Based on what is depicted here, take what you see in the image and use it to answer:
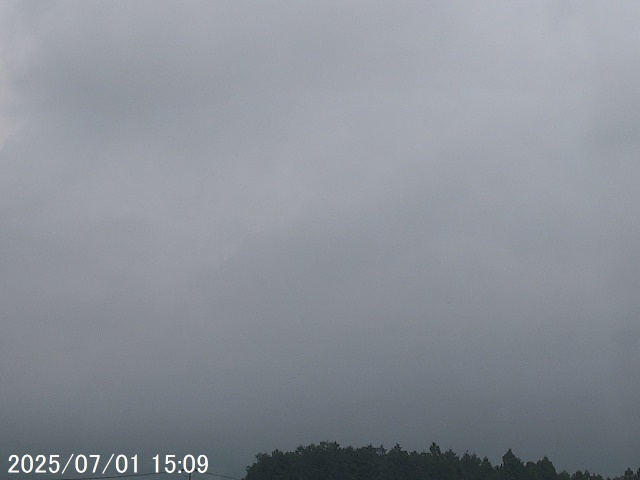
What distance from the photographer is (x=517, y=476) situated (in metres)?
88.9

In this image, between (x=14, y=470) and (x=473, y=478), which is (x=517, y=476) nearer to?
(x=473, y=478)

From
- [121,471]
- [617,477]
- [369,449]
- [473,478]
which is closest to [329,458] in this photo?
[369,449]

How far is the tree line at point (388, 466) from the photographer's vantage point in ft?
294

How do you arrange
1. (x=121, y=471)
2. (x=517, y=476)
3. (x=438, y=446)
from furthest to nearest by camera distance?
(x=438, y=446), (x=121, y=471), (x=517, y=476)

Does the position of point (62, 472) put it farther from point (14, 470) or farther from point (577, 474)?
point (577, 474)

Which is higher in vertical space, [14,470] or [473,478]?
[14,470]

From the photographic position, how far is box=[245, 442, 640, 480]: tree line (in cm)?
8975

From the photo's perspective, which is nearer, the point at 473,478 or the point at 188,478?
the point at 473,478

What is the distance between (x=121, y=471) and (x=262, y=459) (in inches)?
595

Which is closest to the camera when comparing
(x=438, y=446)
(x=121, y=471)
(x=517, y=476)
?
(x=517, y=476)

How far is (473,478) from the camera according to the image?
294ft

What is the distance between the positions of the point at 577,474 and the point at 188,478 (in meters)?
40.5

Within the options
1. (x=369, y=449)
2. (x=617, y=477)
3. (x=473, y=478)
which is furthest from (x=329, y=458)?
(x=617, y=477)

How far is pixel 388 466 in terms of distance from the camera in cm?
9269
